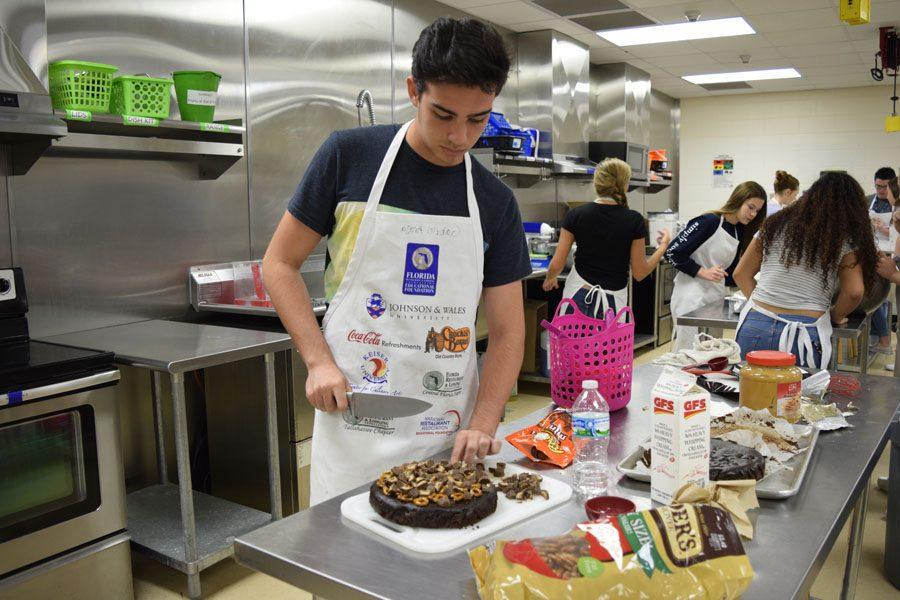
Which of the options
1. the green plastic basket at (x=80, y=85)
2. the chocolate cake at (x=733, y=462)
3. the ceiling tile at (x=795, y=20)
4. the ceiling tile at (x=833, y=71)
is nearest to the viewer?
the chocolate cake at (x=733, y=462)

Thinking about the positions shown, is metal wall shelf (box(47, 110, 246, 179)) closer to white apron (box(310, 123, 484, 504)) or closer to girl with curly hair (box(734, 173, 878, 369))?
white apron (box(310, 123, 484, 504))

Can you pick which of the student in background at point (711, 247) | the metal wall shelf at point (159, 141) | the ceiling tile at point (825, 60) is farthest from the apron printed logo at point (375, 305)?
the ceiling tile at point (825, 60)

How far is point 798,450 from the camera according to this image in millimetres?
1471

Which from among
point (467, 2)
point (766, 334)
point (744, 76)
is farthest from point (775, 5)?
point (766, 334)

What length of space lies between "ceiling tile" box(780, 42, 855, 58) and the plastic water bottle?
6406 mm

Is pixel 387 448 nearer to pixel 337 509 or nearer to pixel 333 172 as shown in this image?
pixel 337 509

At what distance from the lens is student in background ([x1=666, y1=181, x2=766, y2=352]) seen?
4473mm

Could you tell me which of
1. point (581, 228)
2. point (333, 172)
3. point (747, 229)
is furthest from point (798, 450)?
point (747, 229)

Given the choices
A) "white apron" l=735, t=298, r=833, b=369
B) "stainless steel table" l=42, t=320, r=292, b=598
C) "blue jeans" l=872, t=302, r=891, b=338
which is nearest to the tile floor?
"stainless steel table" l=42, t=320, r=292, b=598

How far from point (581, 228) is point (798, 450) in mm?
3099

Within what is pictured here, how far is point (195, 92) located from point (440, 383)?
2061 mm

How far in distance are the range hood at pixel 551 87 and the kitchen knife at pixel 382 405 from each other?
184 inches

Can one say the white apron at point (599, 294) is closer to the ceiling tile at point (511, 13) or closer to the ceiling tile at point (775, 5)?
the ceiling tile at point (511, 13)

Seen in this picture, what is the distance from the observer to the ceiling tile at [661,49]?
263 inches
